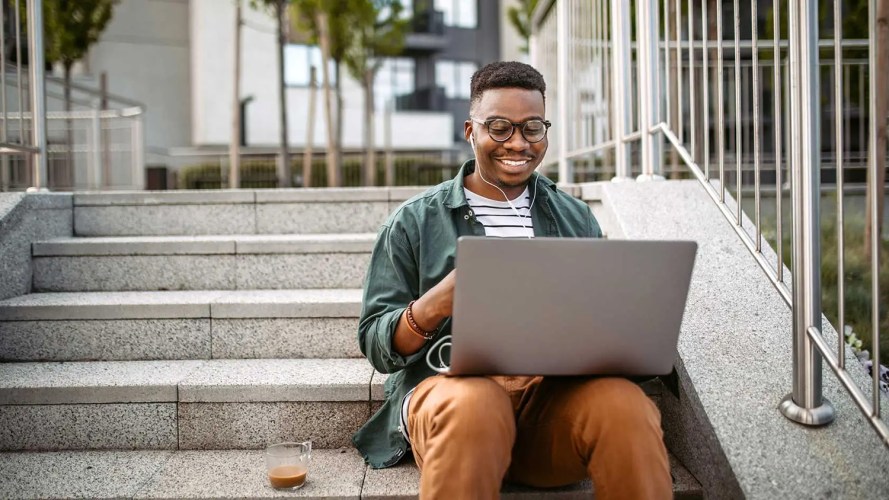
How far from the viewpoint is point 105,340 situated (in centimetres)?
250

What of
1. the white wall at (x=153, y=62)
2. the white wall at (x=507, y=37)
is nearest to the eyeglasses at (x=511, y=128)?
the white wall at (x=153, y=62)

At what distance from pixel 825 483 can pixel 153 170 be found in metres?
6.24

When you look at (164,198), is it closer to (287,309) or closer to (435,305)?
(287,309)

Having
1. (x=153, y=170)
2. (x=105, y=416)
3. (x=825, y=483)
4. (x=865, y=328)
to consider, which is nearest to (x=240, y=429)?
(x=105, y=416)

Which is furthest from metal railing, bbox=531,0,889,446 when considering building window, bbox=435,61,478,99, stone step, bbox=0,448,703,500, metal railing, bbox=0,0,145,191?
building window, bbox=435,61,478,99

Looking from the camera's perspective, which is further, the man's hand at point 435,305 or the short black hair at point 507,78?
the short black hair at point 507,78

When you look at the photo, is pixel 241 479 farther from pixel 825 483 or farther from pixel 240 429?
pixel 825 483

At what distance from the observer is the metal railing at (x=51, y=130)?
10.4 ft

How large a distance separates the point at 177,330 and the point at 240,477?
0.76m

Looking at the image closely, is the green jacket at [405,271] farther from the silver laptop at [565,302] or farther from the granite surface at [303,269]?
the granite surface at [303,269]

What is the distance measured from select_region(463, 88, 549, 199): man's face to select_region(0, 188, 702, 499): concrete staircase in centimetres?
76

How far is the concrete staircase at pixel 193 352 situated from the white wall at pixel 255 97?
1302 cm

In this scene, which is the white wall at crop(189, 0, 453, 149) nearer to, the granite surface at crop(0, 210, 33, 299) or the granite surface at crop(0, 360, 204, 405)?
the granite surface at crop(0, 210, 33, 299)

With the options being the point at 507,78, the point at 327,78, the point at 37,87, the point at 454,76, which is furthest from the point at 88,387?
the point at 454,76
